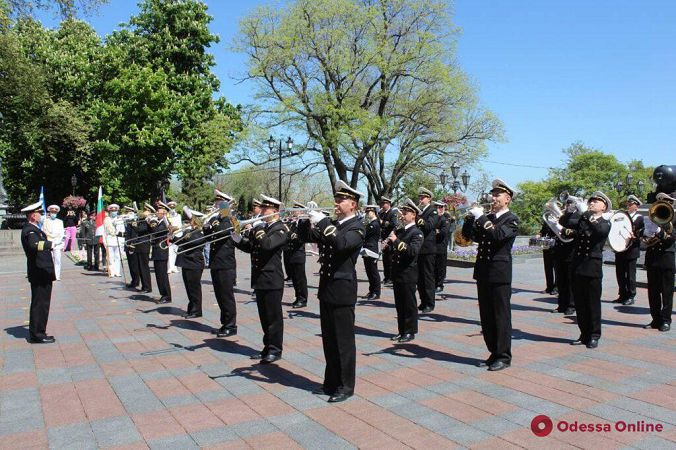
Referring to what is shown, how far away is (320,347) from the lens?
25.4 ft

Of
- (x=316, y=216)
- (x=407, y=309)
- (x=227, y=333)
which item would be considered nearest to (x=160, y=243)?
(x=227, y=333)

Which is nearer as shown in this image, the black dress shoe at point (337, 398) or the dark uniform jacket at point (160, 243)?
the black dress shoe at point (337, 398)

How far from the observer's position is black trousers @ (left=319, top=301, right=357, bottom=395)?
5.59 m

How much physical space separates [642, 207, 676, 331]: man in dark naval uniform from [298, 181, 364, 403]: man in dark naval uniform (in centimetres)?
542

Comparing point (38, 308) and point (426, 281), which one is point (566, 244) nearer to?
point (426, 281)

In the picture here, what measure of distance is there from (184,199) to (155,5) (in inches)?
495

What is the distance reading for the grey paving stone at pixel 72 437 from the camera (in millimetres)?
4602

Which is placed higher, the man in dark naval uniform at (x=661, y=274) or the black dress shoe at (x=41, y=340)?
the man in dark naval uniform at (x=661, y=274)

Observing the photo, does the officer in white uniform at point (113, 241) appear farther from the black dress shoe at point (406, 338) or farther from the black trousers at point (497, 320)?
the black trousers at point (497, 320)

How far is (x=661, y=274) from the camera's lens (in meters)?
8.63

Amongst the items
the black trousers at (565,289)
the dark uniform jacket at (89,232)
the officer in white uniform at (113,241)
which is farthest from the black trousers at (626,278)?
the dark uniform jacket at (89,232)

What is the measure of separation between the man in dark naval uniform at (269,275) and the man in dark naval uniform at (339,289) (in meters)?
1.23

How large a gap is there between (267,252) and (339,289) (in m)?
1.65

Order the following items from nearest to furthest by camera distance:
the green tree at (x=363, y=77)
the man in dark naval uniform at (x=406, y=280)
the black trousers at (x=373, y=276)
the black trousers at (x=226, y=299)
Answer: the man in dark naval uniform at (x=406, y=280), the black trousers at (x=226, y=299), the black trousers at (x=373, y=276), the green tree at (x=363, y=77)
